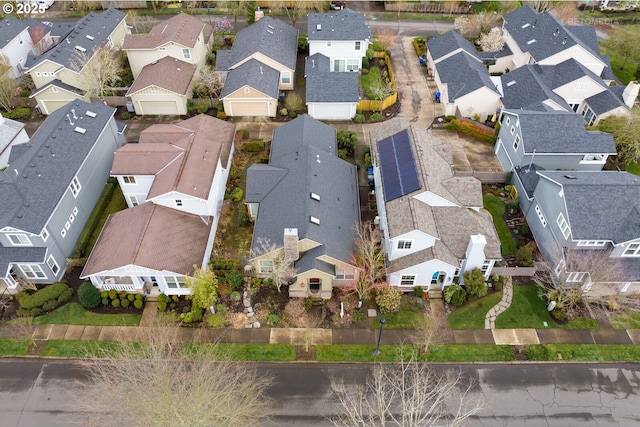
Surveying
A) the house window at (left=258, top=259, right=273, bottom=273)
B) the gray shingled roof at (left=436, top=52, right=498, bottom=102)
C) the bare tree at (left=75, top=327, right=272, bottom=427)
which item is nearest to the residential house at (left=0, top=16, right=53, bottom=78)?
the house window at (left=258, top=259, right=273, bottom=273)

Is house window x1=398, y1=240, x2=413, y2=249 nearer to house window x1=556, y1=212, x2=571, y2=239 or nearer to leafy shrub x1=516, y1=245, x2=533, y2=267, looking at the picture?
leafy shrub x1=516, y1=245, x2=533, y2=267

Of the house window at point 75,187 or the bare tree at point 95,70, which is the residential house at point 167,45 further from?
the house window at point 75,187

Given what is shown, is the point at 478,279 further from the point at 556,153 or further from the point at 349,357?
the point at 556,153

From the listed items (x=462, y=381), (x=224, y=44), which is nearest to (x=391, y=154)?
(x=462, y=381)

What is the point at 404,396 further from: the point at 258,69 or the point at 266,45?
the point at 266,45

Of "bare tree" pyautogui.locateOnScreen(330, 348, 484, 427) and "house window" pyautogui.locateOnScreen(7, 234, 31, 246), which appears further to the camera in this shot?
"house window" pyautogui.locateOnScreen(7, 234, 31, 246)

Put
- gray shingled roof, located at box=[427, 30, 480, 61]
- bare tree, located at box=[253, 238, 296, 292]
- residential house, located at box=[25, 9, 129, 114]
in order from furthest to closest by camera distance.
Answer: gray shingled roof, located at box=[427, 30, 480, 61], residential house, located at box=[25, 9, 129, 114], bare tree, located at box=[253, 238, 296, 292]
